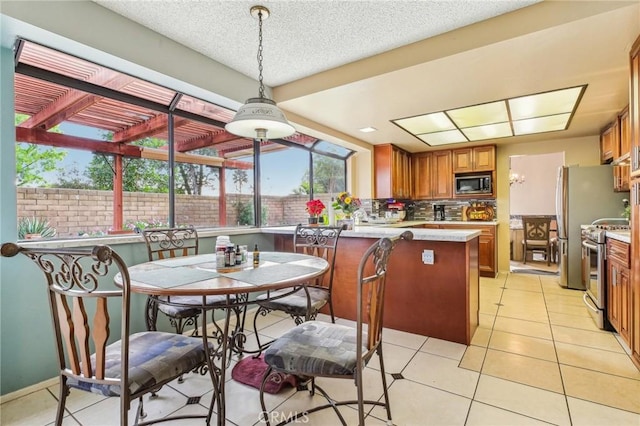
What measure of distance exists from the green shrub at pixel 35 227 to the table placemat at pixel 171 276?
0.95 metres

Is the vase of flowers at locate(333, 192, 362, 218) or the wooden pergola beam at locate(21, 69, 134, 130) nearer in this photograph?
the wooden pergola beam at locate(21, 69, 134, 130)

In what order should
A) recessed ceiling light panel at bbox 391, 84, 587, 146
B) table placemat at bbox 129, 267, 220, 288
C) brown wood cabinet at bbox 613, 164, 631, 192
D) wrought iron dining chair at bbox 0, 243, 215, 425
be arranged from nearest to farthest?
wrought iron dining chair at bbox 0, 243, 215, 425, table placemat at bbox 129, 267, 220, 288, recessed ceiling light panel at bbox 391, 84, 587, 146, brown wood cabinet at bbox 613, 164, 631, 192

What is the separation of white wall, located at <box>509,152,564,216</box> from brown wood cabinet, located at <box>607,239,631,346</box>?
16.5 feet

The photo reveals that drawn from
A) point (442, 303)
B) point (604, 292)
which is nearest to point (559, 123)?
point (604, 292)

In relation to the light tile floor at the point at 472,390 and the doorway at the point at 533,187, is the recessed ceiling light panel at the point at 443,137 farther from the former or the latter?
the light tile floor at the point at 472,390

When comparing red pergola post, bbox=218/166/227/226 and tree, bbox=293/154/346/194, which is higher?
tree, bbox=293/154/346/194

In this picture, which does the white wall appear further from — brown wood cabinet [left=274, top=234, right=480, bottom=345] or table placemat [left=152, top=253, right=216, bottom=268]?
table placemat [left=152, top=253, right=216, bottom=268]

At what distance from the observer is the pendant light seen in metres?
1.81

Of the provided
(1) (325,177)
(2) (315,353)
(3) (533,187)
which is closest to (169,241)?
(2) (315,353)

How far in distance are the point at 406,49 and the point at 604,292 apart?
2832 mm

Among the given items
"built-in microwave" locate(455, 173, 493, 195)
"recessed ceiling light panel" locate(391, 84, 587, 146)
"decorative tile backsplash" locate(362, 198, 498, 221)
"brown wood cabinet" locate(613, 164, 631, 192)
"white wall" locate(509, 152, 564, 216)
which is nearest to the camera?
"recessed ceiling light panel" locate(391, 84, 587, 146)

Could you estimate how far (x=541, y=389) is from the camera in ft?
6.21

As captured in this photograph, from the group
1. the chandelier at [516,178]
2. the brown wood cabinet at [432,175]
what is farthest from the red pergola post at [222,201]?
the chandelier at [516,178]

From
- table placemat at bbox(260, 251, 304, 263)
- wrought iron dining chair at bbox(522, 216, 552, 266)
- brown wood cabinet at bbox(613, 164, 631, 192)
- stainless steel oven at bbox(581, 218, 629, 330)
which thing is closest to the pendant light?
table placemat at bbox(260, 251, 304, 263)
